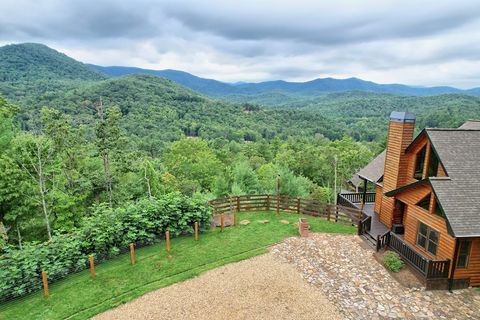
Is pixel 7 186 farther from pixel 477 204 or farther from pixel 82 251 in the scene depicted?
pixel 477 204

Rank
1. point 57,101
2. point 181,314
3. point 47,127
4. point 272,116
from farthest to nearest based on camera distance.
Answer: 1. point 272,116
2. point 57,101
3. point 47,127
4. point 181,314

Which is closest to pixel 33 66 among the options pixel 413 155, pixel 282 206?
pixel 282 206

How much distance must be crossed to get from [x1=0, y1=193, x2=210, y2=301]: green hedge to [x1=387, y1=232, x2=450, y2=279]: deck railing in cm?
867

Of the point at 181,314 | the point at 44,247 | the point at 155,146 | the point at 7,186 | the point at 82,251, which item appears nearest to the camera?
the point at 181,314

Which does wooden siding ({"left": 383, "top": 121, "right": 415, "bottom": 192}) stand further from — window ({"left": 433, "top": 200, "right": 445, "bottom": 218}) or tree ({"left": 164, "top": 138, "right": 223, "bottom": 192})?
tree ({"left": 164, "top": 138, "right": 223, "bottom": 192})

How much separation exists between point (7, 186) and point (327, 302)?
17.7 metres

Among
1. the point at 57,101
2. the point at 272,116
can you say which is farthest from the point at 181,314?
the point at 272,116

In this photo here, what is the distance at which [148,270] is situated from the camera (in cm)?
1088

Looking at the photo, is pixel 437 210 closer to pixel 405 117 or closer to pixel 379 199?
pixel 405 117

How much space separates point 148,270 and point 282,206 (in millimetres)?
9295

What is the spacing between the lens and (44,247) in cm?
1051

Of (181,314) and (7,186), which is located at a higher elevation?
(7,186)

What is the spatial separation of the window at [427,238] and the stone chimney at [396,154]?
2.22m

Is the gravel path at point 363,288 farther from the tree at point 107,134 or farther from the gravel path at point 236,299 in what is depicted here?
the tree at point 107,134
